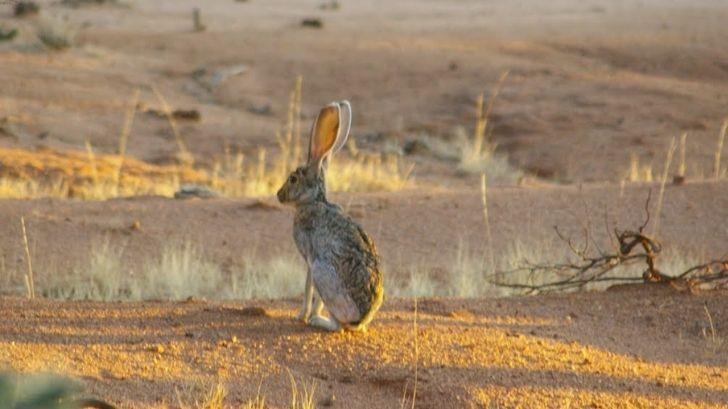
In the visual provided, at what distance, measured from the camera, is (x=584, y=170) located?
58.7 feet

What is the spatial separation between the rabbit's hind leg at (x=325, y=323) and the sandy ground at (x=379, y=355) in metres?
0.06

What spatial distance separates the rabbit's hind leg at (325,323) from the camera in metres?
6.48

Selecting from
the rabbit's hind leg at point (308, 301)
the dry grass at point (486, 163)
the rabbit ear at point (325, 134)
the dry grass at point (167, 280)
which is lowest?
the dry grass at point (486, 163)

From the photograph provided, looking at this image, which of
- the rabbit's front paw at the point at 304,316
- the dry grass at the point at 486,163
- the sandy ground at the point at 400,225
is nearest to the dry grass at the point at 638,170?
the dry grass at the point at 486,163

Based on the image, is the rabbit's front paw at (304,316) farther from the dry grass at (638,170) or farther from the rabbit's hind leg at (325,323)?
the dry grass at (638,170)

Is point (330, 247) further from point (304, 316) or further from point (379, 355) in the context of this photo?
point (379, 355)

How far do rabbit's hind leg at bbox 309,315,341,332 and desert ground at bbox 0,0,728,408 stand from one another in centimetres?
5

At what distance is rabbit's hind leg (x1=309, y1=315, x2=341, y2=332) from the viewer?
648 cm

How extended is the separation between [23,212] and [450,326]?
495cm

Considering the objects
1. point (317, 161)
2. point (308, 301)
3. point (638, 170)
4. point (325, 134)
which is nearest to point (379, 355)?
point (308, 301)

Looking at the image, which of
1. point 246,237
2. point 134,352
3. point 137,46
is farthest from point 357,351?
point 137,46

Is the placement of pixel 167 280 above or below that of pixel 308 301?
below

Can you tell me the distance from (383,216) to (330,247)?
5117mm

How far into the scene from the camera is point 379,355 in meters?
6.17
